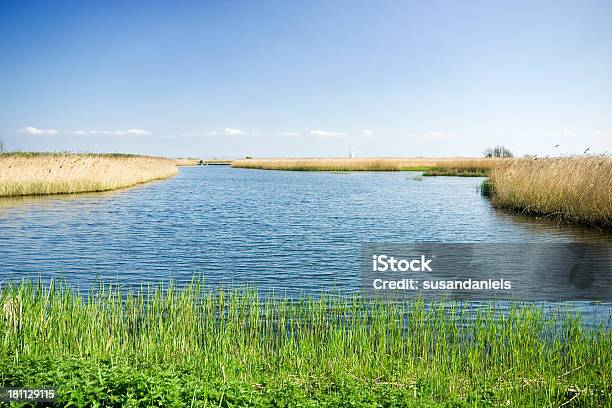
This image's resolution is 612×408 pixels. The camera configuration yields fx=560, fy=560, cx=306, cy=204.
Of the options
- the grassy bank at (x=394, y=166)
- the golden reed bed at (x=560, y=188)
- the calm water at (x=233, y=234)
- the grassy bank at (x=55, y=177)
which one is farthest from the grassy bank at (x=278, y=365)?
the grassy bank at (x=394, y=166)

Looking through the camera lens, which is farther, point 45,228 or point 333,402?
point 45,228

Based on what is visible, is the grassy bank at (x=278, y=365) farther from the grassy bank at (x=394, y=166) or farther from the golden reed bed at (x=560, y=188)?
the grassy bank at (x=394, y=166)

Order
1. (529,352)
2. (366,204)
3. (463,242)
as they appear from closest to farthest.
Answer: (529,352)
(463,242)
(366,204)

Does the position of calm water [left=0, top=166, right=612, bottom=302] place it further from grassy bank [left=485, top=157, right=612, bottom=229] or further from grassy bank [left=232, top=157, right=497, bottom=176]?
grassy bank [left=232, top=157, right=497, bottom=176]

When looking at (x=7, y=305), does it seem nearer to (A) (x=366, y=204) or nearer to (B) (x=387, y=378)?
(B) (x=387, y=378)

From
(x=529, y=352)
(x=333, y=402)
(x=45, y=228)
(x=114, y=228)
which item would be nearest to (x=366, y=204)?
(x=114, y=228)

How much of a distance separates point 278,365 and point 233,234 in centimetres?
1298

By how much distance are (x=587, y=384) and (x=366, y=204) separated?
→ 2398 centimetres

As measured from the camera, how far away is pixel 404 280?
13219mm

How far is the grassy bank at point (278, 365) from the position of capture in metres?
5.38

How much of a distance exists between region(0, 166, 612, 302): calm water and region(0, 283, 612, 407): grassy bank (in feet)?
13.6

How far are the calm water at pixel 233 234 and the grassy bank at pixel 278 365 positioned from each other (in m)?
4.15

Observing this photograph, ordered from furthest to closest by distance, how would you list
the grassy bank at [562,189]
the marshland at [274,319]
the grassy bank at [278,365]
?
the grassy bank at [562,189], the marshland at [274,319], the grassy bank at [278,365]

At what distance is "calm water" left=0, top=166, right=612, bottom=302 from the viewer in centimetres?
1349
